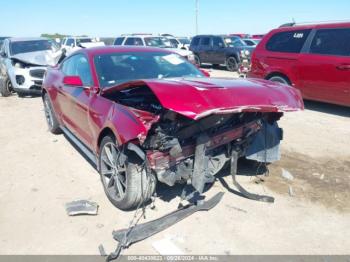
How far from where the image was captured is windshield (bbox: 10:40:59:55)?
449 inches

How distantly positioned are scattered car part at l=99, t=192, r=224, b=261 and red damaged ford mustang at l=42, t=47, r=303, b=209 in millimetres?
263

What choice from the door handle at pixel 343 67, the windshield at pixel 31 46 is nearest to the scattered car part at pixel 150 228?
the door handle at pixel 343 67

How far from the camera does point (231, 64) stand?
56.5ft

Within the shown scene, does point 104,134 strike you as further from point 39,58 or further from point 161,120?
point 39,58

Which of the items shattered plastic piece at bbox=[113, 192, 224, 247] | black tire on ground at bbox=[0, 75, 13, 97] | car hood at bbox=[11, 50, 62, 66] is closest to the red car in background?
shattered plastic piece at bbox=[113, 192, 224, 247]

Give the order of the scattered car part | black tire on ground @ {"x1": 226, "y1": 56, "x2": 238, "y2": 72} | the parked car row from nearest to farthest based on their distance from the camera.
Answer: the scattered car part < the parked car row < black tire on ground @ {"x1": 226, "y1": 56, "x2": 238, "y2": 72}

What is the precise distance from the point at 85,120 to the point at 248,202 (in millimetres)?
2211

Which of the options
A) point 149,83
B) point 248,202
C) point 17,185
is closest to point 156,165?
point 149,83

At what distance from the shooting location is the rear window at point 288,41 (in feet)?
26.3

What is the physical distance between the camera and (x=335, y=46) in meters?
7.44

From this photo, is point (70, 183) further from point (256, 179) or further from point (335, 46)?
point (335, 46)

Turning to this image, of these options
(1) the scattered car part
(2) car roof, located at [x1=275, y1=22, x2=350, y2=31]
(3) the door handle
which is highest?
(2) car roof, located at [x1=275, y1=22, x2=350, y2=31]

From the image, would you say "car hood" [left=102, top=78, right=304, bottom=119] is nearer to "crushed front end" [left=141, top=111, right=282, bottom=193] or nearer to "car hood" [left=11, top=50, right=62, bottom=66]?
"crushed front end" [left=141, top=111, right=282, bottom=193]

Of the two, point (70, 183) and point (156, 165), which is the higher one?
point (156, 165)
